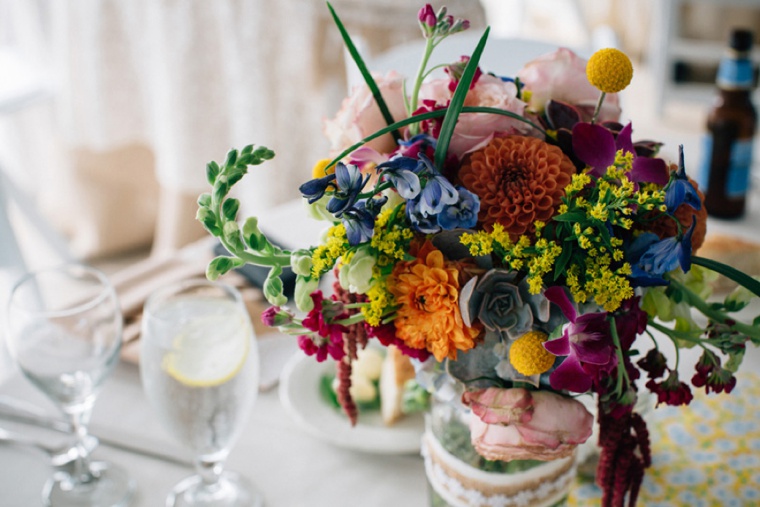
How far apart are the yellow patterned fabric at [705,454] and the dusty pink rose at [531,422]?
243 millimetres

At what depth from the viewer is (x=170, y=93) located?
88.2 inches

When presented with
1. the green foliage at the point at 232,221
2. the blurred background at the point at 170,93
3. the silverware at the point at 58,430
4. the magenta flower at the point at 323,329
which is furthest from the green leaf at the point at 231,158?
the blurred background at the point at 170,93

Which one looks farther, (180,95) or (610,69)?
(180,95)

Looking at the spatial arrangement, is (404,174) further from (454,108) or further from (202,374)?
(202,374)

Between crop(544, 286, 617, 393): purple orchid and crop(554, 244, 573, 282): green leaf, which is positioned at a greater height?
crop(554, 244, 573, 282): green leaf

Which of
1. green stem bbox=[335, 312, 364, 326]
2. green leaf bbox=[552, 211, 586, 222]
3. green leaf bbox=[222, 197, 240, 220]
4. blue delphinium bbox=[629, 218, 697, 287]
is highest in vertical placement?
green leaf bbox=[222, 197, 240, 220]

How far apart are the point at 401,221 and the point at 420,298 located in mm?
52

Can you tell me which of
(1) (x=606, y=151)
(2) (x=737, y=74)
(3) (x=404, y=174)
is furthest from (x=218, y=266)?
(2) (x=737, y=74)

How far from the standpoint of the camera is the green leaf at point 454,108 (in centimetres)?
47

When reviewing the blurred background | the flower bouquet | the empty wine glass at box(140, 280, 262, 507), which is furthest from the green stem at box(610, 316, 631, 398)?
the blurred background

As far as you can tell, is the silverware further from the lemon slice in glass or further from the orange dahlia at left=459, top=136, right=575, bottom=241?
the orange dahlia at left=459, top=136, right=575, bottom=241

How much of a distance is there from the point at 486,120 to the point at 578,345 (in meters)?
0.16

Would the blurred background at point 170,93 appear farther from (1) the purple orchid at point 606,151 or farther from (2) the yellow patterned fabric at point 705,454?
(1) the purple orchid at point 606,151

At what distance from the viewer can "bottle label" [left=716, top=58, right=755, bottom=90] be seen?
109 centimetres
